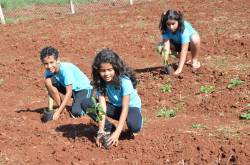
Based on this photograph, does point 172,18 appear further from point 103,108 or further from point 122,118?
point 122,118

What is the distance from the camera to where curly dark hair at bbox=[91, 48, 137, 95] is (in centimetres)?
448

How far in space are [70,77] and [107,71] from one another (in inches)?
53.0

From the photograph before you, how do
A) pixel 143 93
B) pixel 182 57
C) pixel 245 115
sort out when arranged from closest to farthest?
pixel 245 115 < pixel 143 93 < pixel 182 57

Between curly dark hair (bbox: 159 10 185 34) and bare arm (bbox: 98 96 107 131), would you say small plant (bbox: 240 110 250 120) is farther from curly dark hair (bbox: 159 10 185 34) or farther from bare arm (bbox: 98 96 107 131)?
curly dark hair (bbox: 159 10 185 34)

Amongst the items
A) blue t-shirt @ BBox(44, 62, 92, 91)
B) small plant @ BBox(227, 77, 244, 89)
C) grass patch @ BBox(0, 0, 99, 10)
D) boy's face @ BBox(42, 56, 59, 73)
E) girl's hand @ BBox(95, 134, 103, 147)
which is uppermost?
grass patch @ BBox(0, 0, 99, 10)

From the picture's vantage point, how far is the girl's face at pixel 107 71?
4.50 meters

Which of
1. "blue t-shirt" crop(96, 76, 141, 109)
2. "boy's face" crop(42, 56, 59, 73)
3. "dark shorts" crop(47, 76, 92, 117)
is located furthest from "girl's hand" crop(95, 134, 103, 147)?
"boy's face" crop(42, 56, 59, 73)

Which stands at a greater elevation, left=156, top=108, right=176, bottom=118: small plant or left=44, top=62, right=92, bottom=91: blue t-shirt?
left=44, top=62, right=92, bottom=91: blue t-shirt

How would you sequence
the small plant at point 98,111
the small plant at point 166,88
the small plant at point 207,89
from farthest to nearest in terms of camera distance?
1. the small plant at point 166,88
2. the small plant at point 207,89
3. the small plant at point 98,111

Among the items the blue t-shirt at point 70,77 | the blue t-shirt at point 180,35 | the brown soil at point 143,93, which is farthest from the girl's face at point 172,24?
the blue t-shirt at point 70,77

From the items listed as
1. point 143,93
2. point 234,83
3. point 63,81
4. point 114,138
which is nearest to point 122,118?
point 114,138

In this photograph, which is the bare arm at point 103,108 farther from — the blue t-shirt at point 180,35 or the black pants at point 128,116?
the blue t-shirt at point 180,35

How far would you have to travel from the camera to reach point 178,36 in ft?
23.4

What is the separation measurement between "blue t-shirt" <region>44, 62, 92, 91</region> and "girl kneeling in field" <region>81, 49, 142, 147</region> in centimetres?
84
